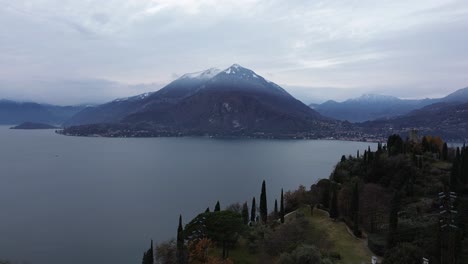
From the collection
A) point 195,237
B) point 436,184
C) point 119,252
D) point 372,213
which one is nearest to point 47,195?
point 119,252

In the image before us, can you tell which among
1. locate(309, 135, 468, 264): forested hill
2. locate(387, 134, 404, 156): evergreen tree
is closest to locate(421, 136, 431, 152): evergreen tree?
locate(309, 135, 468, 264): forested hill

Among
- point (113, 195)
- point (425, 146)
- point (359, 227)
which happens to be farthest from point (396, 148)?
point (113, 195)

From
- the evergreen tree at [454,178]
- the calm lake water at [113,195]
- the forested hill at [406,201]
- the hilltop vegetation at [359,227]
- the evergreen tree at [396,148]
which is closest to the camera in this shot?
the forested hill at [406,201]

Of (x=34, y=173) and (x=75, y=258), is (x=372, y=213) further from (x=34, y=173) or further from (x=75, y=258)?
(x=34, y=173)

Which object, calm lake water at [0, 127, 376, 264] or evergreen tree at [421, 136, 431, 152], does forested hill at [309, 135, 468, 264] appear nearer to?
evergreen tree at [421, 136, 431, 152]

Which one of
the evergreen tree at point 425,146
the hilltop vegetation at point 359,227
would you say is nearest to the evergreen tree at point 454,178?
the hilltop vegetation at point 359,227

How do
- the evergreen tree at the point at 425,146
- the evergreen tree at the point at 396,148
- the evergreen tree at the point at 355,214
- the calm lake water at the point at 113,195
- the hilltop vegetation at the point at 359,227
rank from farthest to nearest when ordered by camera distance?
the evergreen tree at the point at 425,146 → the evergreen tree at the point at 396,148 → the calm lake water at the point at 113,195 → the evergreen tree at the point at 355,214 → the hilltop vegetation at the point at 359,227

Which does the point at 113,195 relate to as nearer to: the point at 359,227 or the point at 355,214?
the point at 359,227

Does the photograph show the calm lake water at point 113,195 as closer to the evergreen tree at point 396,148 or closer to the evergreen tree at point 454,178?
the evergreen tree at point 396,148

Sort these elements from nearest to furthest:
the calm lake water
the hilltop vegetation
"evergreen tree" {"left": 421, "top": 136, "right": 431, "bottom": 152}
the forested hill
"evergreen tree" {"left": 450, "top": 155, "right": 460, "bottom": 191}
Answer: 1. the forested hill
2. the hilltop vegetation
3. "evergreen tree" {"left": 450, "top": 155, "right": 460, "bottom": 191}
4. the calm lake water
5. "evergreen tree" {"left": 421, "top": 136, "right": 431, "bottom": 152}
